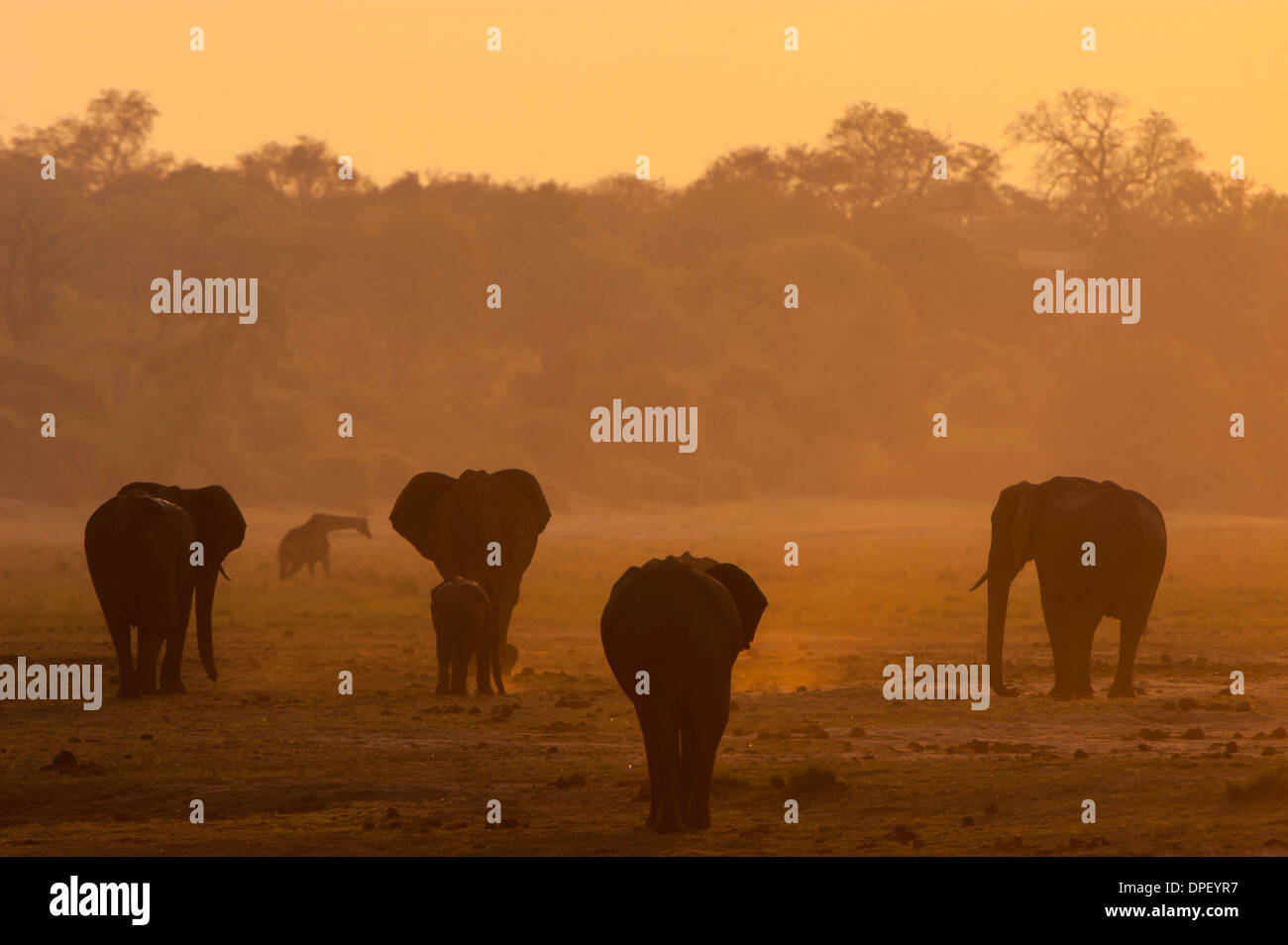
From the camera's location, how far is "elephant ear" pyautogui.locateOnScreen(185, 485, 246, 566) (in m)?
22.4

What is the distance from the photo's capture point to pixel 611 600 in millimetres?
13320

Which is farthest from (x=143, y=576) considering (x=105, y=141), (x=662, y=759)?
(x=105, y=141)

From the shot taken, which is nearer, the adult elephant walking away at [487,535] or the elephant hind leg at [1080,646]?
the elephant hind leg at [1080,646]

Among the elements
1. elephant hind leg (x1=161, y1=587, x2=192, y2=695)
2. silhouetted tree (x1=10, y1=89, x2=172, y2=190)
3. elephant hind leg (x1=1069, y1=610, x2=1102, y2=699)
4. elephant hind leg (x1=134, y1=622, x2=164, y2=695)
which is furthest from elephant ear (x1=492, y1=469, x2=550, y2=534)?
silhouetted tree (x1=10, y1=89, x2=172, y2=190)

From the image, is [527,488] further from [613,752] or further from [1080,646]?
[613,752]

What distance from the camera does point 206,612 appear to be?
22.7 meters

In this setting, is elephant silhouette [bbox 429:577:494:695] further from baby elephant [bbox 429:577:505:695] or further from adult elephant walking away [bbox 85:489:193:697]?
adult elephant walking away [bbox 85:489:193:697]

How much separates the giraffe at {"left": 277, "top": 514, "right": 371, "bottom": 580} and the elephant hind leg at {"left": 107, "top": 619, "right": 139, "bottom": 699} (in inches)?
901

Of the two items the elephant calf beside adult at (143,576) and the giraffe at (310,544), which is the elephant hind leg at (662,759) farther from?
the giraffe at (310,544)

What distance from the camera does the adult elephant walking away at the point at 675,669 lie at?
12.8 meters

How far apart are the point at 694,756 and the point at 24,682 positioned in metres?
12.4

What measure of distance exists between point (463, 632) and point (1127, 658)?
6.32 metres

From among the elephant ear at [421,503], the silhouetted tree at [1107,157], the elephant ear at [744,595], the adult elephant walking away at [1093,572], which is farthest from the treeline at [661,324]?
the elephant ear at [744,595]

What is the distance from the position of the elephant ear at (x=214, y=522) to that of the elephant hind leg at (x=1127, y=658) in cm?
893
